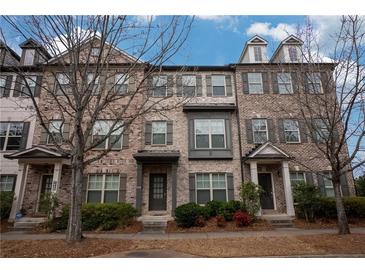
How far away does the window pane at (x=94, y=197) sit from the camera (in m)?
12.8

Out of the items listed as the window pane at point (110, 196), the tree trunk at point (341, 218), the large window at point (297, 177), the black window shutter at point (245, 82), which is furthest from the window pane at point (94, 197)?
the tree trunk at point (341, 218)

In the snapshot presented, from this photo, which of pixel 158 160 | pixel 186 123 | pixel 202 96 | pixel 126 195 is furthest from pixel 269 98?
pixel 126 195

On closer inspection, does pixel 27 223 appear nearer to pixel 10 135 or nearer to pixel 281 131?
pixel 10 135

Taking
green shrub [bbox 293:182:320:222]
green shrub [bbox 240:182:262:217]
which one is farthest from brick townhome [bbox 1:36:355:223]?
green shrub [bbox 240:182:262:217]

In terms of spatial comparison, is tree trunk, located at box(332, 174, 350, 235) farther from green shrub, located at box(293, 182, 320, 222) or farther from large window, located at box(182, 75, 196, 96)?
large window, located at box(182, 75, 196, 96)

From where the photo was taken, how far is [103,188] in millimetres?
12938

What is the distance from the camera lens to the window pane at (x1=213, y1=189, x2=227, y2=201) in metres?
13.0

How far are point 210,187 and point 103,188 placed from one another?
5869 millimetres

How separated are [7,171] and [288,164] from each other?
1564 cm

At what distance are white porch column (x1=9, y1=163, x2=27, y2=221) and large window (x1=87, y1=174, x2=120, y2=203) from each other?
323 cm

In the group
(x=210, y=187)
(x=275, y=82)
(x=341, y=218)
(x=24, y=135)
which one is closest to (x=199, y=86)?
(x=275, y=82)

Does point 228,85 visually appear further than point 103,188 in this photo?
Yes

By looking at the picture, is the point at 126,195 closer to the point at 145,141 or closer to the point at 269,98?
the point at 145,141

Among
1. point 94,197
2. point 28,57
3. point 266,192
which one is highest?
point 28,57
